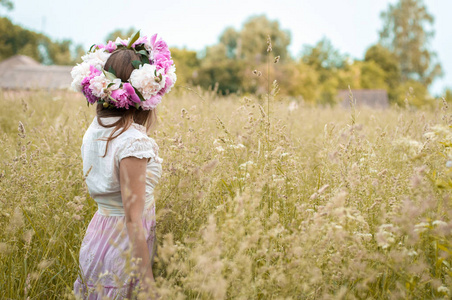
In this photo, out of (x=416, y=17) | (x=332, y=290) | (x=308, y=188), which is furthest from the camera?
(x=416, y=17)

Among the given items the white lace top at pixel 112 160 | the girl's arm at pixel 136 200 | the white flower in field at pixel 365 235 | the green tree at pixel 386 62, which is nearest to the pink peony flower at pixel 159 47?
the white lace top at pixel 112 160

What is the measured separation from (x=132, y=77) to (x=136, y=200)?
700 millimetres

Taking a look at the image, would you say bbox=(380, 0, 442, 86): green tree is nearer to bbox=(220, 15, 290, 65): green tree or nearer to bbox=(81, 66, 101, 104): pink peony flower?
bbox=(220, 15, 290, 65): green tree

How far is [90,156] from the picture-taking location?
2.12m

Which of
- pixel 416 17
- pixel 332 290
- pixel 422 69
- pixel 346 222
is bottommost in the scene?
pixel 332 290

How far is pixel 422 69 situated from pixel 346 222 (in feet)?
169

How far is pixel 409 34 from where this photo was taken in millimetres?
44750

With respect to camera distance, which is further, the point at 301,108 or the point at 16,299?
the point at 301,108

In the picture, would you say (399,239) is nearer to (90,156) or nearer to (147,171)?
(147,171)

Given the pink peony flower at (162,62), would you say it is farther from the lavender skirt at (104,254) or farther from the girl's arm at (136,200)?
the lavender skirt at (104,254)

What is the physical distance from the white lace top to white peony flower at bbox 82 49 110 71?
343 millimetres

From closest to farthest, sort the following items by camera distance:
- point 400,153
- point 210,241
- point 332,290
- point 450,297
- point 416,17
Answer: point 210,241 → point 450,297 → point 332,290 → point 400,153 → point 416,17

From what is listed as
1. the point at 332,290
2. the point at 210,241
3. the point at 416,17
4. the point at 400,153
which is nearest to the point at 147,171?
the point at 210,241

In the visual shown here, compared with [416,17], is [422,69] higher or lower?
lower
